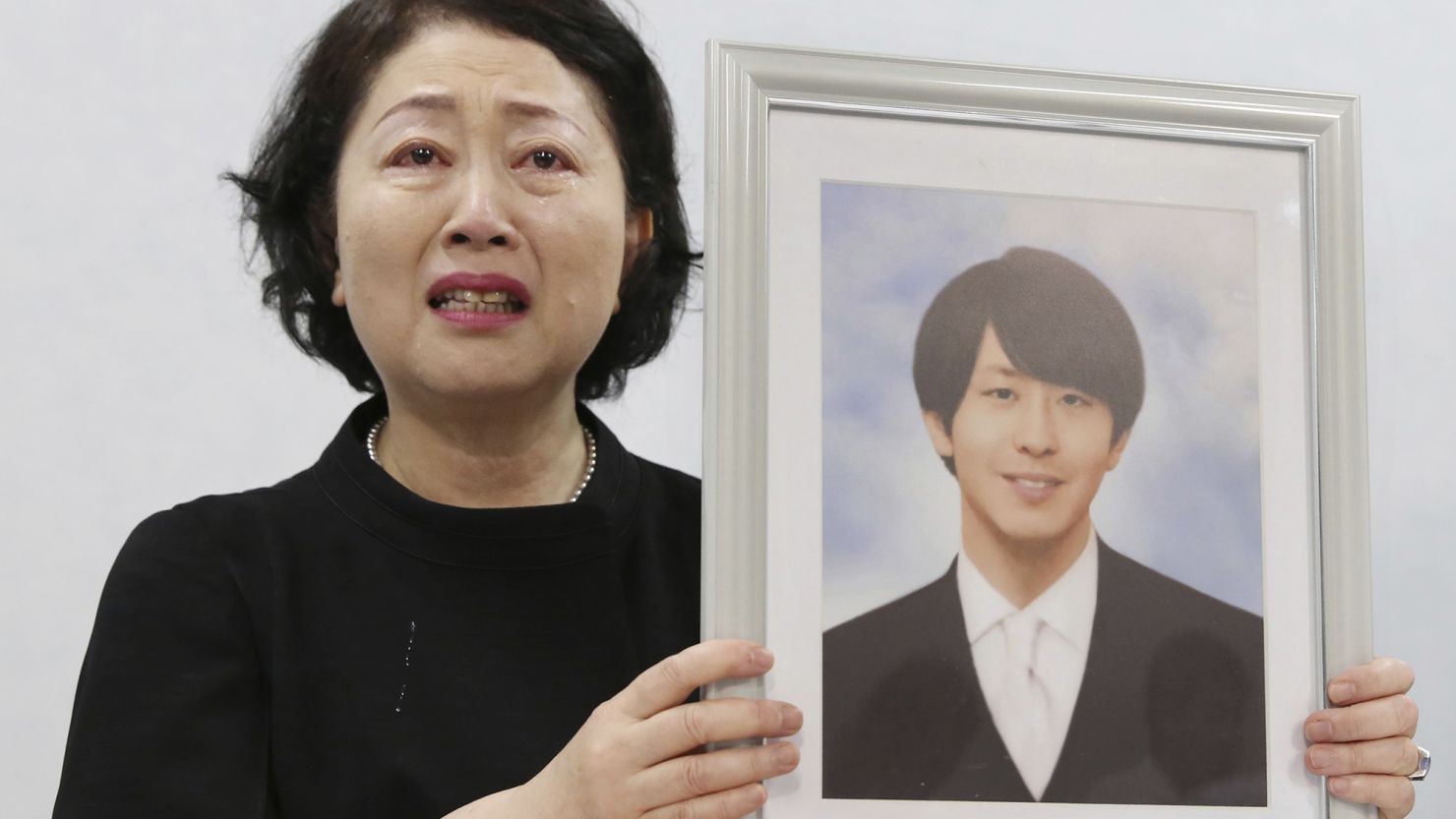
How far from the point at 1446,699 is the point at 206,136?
131 centimetres

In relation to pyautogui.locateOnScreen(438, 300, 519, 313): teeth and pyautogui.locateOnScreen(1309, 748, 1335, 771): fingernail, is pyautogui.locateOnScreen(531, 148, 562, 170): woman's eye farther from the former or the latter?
pyautogui.locateOnScreen(1309, 748, 1335, 771): fingernail

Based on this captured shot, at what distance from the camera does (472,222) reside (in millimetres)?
1062

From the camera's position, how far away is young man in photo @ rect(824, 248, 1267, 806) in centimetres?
97

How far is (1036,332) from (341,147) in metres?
0.55

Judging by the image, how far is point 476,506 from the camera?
1168 millimetres

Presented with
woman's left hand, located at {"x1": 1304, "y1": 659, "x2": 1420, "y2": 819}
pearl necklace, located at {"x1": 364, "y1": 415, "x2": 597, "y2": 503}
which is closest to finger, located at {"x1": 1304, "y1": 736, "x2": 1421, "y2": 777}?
woman's left hand, located at {"x1": 1304, "y1": 659, "x2": 1420, "y2": 819}

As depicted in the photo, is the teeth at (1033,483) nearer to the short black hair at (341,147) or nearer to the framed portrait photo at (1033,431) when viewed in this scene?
the framed portrait photo at (1033,431)

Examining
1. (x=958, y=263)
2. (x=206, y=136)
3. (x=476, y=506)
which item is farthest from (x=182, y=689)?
(x=958, y=263)

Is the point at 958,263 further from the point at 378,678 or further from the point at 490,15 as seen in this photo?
the point at 378,678

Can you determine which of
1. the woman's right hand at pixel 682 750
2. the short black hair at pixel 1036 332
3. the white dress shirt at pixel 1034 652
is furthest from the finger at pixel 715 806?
the short black hair at pixel 1036 332

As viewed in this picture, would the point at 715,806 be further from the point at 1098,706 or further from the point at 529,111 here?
the point at 529,111

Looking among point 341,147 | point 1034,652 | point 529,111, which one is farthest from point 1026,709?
point 341,147

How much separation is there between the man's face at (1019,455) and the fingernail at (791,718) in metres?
0.17

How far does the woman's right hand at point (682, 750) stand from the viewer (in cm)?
92
